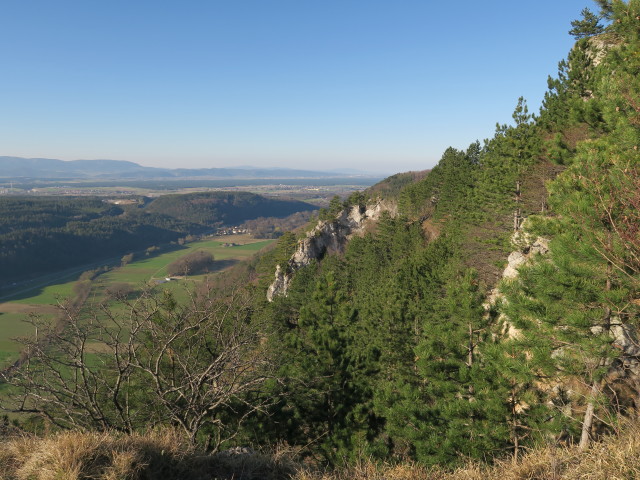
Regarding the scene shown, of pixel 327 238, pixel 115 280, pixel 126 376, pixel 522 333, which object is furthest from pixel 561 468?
pixel 115 280

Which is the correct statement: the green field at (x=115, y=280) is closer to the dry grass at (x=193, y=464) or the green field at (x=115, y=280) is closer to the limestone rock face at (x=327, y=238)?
the limestone rock face at (x=327, y=238)

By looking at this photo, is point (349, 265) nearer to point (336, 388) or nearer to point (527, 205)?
point (527, 205)

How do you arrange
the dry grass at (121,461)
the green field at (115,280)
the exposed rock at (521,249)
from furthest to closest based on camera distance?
the green field at (115,280), the exposed rock at (521,249), the dry grass at (121,461)

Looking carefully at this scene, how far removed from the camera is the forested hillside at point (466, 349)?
7.02 meters

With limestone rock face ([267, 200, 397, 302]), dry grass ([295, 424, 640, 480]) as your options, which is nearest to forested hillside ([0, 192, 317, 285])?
limestone rock face ([267, 200, 397, 302])

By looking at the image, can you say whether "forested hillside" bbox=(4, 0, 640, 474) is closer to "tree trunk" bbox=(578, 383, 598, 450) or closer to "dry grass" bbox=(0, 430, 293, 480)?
"tree trunk" bbox=(578, 383, 598, 450)

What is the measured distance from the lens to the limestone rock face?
57541 millimetres

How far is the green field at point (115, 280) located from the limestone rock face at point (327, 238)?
14.5m

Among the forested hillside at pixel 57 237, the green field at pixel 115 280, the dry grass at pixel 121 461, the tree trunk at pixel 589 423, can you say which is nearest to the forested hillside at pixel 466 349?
the tree trunk at pixel 589 423

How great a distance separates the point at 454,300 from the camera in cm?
1177

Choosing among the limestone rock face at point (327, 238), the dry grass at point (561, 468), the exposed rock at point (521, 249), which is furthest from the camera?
the limestone rock face at point (327, 238)

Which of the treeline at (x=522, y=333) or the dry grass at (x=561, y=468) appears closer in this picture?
the dry grass at (x=561, y=468)

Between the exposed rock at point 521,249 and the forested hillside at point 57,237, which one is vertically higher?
the exposed rock at point 521,249

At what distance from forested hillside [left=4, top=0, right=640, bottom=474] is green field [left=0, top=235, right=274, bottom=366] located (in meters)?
27.6
